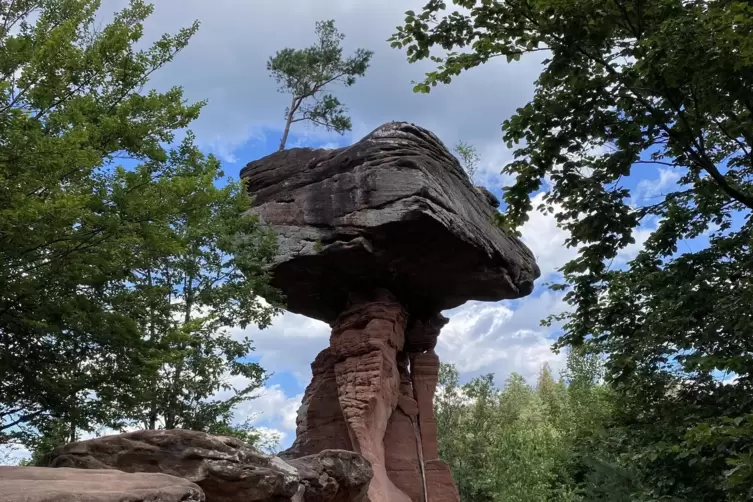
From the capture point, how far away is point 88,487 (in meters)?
4.41

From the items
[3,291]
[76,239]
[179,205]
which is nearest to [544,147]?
[179,205]

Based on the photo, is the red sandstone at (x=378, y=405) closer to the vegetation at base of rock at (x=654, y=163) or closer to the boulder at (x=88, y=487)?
the vegetation at base of rock at (x=654, y=163)

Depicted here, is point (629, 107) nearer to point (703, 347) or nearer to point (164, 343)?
point (703, 347)

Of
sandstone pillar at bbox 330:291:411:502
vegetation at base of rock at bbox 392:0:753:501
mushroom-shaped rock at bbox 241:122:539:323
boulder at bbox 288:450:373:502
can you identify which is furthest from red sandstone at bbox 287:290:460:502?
vegetation at base of rock at bbox 392:0:753:501

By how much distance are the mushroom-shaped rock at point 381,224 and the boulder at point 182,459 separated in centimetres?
585

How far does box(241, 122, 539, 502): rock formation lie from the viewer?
12078mm

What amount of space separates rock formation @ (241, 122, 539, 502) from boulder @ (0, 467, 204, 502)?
7.26 metres

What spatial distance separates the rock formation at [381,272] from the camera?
39.6 feet

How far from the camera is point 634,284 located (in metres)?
9.19

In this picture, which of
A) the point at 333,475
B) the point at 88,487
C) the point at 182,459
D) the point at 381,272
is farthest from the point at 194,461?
the point at 381,272

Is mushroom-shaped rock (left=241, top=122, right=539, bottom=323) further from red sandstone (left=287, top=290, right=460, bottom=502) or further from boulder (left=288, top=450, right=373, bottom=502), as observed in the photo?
boulder (left=288, top=450, right=373, bottom=502)

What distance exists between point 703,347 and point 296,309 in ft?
30.6

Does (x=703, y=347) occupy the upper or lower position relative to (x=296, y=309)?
lower

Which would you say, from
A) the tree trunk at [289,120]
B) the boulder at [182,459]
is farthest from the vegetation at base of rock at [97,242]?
the tree trunk at [289,120]
